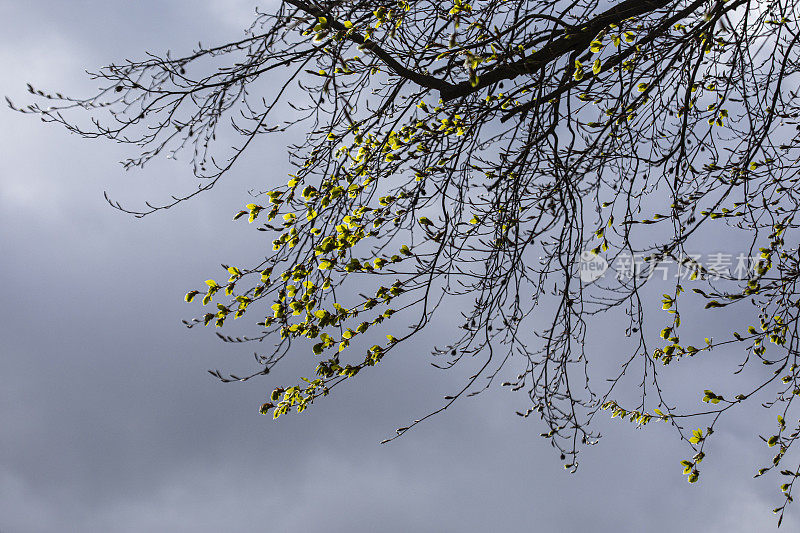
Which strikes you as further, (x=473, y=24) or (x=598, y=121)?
(x=598, y=121)

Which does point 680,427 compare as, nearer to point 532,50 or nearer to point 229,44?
point 532,50

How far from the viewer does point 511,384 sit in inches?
172

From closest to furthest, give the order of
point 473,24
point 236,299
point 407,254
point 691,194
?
point 236,299
point 407,254
point 473,24
point 691,194

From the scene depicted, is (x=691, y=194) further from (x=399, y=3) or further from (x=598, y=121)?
(x=399, y=3)

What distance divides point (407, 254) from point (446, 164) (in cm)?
87

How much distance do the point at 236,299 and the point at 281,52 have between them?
1675mm

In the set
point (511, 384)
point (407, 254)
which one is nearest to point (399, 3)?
point (407, 254)

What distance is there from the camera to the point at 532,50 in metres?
4.60

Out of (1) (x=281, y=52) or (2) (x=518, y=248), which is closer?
(1) (x=281, y=52)

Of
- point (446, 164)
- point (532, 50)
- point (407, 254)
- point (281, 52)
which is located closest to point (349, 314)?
point (407, 254)

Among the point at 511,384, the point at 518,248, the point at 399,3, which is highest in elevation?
the point at 399,3

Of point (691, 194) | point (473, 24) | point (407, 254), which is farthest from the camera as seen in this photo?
point (691, 194)

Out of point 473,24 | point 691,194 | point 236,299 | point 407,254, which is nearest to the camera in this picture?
point 236,299

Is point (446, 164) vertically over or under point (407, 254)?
over
